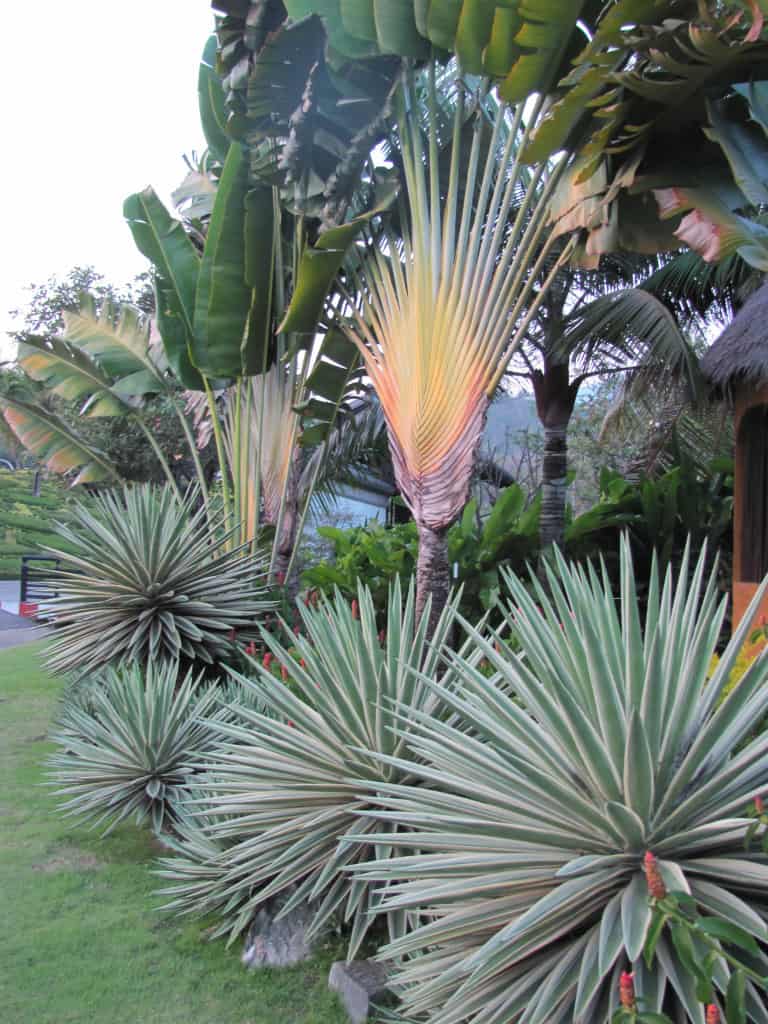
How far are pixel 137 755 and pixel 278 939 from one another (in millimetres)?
1968

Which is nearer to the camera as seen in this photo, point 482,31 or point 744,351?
point 482,31

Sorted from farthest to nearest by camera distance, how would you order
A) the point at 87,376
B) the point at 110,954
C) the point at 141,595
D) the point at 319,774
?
1. the point at 87,376
2. the point at 141,595
3. the point at 110,954
4. the point at 319,774

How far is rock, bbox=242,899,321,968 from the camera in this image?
427 centimetres

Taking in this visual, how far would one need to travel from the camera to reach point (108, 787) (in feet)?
19.4

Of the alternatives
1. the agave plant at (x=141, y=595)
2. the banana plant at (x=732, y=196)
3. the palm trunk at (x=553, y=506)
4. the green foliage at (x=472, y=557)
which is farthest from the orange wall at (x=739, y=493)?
the agave plant at (x=141, y=595)

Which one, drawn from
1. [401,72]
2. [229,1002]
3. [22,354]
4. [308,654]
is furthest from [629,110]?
[22,354]

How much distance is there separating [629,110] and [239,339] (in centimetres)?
470

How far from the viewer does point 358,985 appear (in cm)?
372

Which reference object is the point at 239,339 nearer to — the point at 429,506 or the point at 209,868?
the point at 429,506

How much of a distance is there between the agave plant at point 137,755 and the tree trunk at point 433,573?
161cm

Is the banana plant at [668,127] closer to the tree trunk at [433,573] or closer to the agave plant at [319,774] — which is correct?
the tree trunk at [433,573]

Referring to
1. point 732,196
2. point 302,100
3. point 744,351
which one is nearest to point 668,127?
point 732,196

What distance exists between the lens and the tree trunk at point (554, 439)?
9945 mm

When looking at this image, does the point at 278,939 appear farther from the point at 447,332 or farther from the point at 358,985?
the point at 447,332
